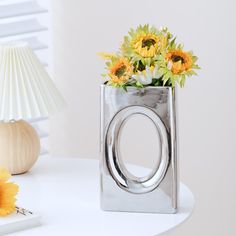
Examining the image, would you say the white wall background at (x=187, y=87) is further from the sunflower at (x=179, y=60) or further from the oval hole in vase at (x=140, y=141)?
the sunflower at (x=179, y=60)

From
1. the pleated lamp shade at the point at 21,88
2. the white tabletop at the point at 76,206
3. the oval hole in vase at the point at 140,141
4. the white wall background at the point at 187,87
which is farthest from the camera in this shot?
the oval hole in vase at the point at 140,141

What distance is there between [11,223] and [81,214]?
0.13 meters

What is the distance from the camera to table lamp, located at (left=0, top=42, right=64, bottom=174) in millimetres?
1565

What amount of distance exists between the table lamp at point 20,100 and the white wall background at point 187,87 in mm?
600

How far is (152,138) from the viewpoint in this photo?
87.7 inches

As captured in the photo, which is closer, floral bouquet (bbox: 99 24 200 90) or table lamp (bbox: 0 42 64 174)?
floral bouquet (bbox: 99 24 200 90)

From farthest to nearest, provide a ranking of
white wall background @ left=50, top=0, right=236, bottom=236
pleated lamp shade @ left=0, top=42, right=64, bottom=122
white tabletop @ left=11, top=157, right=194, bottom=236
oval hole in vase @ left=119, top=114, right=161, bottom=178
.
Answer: oval hole in vase @ left=119, top=114, right=161, bottom=178 < white wall background @ left=50, top=0, right=236, bottom=236 < pleated lamp shade @ left=0, top=42, right=64, bottom=122 < white tabletop @ left=11, top=157, right=194, bottom=236

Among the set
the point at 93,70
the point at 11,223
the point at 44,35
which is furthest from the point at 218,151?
the point at 11,223

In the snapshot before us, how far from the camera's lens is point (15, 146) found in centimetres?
161

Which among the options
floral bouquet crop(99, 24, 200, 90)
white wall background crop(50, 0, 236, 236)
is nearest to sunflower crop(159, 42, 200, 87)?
floral bouquet crop(99, 24, 200, 90)

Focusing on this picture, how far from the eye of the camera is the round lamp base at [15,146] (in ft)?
5.29

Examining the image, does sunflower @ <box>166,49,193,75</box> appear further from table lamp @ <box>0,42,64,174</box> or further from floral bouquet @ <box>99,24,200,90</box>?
table lamp @ <box>0,42,64,174</box>

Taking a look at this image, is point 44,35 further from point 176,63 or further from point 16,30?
point 176,63

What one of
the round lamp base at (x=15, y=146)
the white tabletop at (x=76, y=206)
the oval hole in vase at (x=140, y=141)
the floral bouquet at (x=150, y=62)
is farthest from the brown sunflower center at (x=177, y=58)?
the oval hole in vase at (x=140, y=141)
